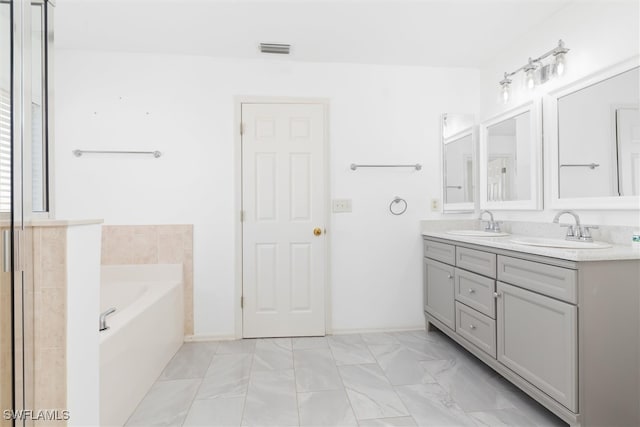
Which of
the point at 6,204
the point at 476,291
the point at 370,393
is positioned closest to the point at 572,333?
the point at 476,291

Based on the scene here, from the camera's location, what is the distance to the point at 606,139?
1.76 m

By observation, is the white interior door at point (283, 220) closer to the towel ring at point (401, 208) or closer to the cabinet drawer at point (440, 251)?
the towel ring at point (401, 208)

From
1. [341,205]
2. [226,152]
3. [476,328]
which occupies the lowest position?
[476,328]

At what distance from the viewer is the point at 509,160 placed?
243 centimetres

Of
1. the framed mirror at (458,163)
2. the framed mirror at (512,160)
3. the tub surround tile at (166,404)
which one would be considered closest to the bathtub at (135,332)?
the tub surround tile at (166,404)

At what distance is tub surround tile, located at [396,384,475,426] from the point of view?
5.11ft

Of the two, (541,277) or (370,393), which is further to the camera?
(370,393)

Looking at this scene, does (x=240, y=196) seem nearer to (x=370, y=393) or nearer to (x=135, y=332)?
(x=135, y=332)

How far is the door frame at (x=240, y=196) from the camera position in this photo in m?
2.60

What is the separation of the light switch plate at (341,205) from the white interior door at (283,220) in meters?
0.12

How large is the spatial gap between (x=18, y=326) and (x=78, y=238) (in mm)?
303

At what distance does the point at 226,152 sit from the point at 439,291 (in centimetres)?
206

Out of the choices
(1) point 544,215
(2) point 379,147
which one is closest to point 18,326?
(2) point 379,147

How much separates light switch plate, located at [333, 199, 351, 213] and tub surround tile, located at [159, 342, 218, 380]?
147cm
